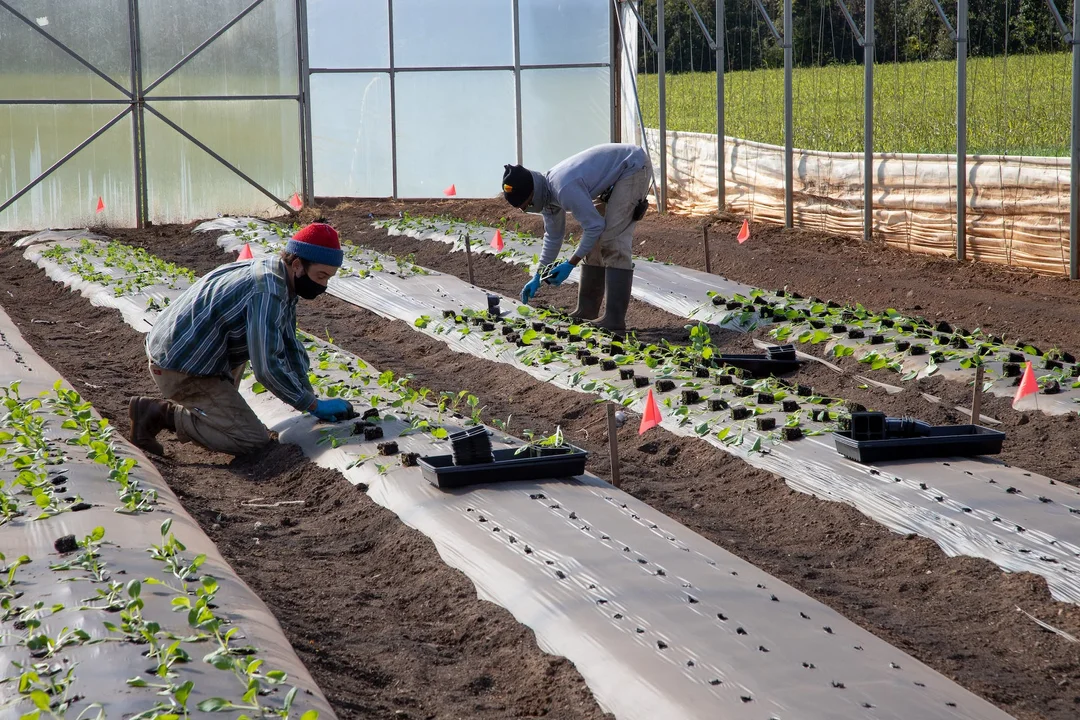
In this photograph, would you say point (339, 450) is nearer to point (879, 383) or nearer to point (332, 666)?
point (332, 666)

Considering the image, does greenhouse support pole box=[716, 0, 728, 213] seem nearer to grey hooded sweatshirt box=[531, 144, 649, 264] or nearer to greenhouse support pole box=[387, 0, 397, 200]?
greenhouse support pole box=[387, 0, 397, 200]

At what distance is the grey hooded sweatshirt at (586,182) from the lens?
6957mm

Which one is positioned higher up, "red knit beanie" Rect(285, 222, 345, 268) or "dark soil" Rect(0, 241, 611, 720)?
"red knit beanie" Rect(285, 222, 345, 268)

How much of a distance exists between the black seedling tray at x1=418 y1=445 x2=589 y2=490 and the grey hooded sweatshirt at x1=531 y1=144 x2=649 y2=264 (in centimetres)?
311

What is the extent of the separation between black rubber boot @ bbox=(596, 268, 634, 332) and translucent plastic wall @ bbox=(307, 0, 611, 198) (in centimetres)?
812

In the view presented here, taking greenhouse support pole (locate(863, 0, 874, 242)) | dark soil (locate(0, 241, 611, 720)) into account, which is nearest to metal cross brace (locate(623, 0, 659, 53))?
greenhouse support pole (locate(863, 0, 874, 242))

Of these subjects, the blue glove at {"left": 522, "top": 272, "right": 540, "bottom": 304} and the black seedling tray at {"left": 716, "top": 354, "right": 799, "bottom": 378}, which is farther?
the blue glove at {"left": 522, "top": 272, "right": 540, "bottom": 304}

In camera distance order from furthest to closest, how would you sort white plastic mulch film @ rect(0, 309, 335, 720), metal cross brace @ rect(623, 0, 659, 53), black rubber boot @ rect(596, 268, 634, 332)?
metal cross brace @ rect(623, 0, 659, 53), black rubber boot @ rect(596, 268, 634, 332), white plastic mulch film @ rect(0, 309, 335, 720)

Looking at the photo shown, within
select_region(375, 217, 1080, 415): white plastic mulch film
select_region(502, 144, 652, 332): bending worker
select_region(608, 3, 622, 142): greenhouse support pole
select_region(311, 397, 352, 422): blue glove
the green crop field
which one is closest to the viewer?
select_region(311, 397, 352, 422): blue glove

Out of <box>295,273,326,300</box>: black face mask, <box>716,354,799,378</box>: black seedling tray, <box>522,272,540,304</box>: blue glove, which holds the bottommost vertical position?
<box>716,354,799,378</box>: black seedling tray

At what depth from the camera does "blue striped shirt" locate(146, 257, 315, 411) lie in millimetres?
4582

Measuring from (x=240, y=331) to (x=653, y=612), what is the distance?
2606 millimetres

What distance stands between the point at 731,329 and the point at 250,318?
12.4 feet

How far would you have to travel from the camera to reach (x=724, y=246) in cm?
1123
